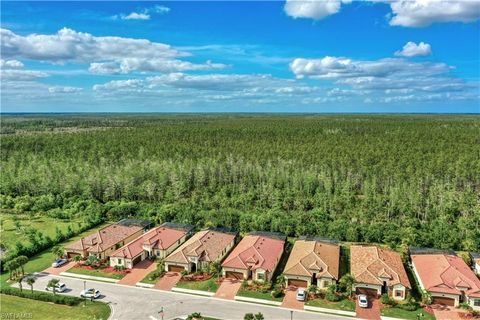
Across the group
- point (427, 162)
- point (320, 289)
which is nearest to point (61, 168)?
point (320, 289)

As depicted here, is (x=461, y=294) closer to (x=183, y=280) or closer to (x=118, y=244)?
(x=183, y=280)

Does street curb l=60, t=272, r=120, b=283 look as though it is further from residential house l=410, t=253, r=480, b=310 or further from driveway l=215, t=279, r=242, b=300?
residential house l=410, t=253, r=480, b=310

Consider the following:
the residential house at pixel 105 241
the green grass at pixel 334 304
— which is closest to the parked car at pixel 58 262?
the residential house at pixel 105 241

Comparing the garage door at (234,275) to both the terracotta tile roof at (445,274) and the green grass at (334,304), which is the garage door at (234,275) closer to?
the green grass at (334,304)

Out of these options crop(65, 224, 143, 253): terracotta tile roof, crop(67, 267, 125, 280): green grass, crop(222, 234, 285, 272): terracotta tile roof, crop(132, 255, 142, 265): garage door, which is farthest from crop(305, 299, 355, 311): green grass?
crop(65, 224, 143, 253): terracotta tile roof

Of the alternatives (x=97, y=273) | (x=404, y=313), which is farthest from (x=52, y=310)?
(x=404, y=313)

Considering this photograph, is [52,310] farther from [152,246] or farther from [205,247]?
[205,247]
